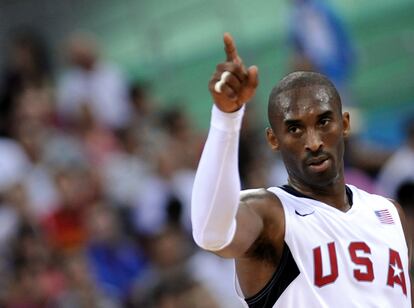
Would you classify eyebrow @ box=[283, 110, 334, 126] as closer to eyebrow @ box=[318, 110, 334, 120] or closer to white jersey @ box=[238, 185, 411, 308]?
eyebrow @ box=[318, 110, 334, 120]

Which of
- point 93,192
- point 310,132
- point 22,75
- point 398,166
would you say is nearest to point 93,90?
point 22,75

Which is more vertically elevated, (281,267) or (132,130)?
(132,130)

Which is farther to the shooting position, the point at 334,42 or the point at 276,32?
the point at 276,32

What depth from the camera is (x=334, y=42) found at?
416 inches

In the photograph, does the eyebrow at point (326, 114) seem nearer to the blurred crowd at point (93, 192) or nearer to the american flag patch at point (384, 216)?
the american flag patch at point (384, 216)

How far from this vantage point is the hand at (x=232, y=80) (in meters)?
3.95

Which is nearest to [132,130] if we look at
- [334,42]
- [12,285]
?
[334,42]

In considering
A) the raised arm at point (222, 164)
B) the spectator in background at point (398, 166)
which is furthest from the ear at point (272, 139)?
the spectator in background at point (398, 166)

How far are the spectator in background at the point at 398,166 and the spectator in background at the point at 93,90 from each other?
9.44 feet

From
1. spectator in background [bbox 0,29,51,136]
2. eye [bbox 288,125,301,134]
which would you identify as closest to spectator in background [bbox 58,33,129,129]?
spectator in background [bbox 0,29,51,136]

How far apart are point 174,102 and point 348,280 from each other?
7699 millimetres

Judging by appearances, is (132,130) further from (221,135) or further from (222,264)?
(221,135)

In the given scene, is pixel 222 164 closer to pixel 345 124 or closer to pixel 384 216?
pixel 345 124

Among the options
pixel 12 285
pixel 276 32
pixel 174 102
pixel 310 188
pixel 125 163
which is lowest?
pixel 12 285
